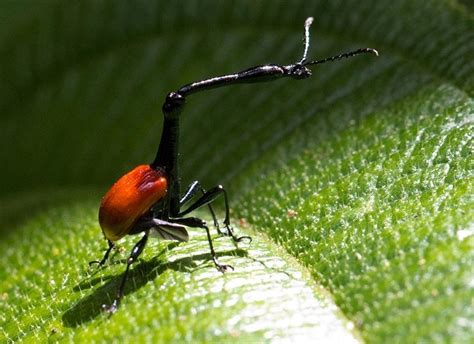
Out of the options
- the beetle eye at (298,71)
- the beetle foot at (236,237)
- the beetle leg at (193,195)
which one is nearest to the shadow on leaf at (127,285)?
the beetle foot at (236,237)

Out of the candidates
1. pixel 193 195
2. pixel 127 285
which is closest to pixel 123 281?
pixel 127 285

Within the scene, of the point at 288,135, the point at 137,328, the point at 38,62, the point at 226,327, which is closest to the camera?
the point at 226,327

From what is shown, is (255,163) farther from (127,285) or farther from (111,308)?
(111,308)

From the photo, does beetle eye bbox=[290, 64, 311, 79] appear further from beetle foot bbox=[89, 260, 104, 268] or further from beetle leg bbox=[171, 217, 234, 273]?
beetle foot bbox=[89, 260, 104, 268]

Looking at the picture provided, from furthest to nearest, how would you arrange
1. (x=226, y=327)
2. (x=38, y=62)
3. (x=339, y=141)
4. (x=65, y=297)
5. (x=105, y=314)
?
1. (x=38, y=62)
2. (x=339, y=141)
3. (x=65, y=297)
4. (x=105, y=314)
5. (x=226, y=327)

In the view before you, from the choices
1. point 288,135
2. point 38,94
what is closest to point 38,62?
point 38,94

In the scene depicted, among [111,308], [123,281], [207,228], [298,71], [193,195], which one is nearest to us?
[111,308]

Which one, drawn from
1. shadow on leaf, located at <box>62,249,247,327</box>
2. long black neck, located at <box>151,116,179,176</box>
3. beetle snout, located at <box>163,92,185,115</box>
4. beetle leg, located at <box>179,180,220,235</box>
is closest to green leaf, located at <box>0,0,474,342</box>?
shadow on leaf, located at <box>62,249,247,327</box>

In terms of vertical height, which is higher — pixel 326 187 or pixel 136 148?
pixel 136 148

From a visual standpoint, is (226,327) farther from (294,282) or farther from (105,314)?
(105,314)
